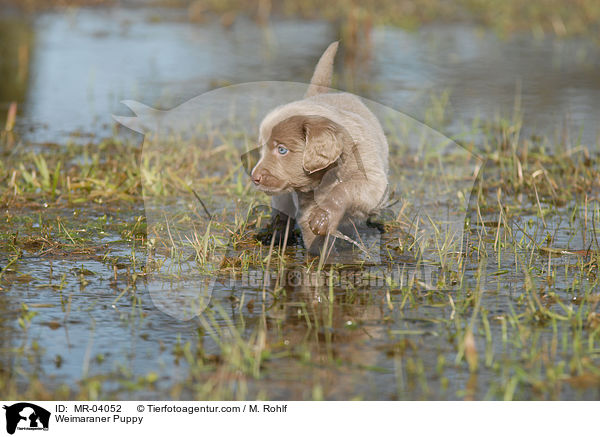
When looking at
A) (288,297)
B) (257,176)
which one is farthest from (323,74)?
(288,297)

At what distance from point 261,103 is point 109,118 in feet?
5.33

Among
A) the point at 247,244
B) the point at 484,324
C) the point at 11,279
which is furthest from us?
the point at 247,244

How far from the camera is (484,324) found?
4.50 meters

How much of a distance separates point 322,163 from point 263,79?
6830 millimetres

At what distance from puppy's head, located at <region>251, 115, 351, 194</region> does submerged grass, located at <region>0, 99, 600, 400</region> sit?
1.48 ft

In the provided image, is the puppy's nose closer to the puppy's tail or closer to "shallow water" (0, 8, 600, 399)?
"shallow water" (0, 8, 600, 399)

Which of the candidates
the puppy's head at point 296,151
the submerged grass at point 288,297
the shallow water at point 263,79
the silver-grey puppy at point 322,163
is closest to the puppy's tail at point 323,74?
the silver-grey puppy at point 322,163

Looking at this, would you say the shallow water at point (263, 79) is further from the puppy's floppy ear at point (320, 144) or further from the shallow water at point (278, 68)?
the puppy's floppy ear at point (320, 144)

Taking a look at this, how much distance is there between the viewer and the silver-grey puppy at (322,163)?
519cm
